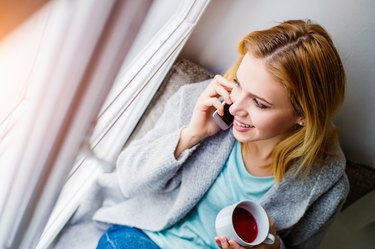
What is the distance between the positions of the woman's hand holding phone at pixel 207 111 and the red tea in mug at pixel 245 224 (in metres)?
0.20

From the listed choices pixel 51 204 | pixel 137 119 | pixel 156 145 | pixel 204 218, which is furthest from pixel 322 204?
pixel 51 204

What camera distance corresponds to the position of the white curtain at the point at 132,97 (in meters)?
0.93

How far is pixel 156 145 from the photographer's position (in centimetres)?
102

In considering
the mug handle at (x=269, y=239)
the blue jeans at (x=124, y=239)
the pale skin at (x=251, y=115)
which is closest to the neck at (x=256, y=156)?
the pale skin at (x=251, y=115)

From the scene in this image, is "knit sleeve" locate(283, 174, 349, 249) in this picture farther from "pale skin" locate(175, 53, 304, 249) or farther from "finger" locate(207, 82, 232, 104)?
"finger" locate(207, 82, 232, 104)

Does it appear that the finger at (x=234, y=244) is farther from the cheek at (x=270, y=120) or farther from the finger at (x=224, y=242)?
the cheek at (x=270, y=120)

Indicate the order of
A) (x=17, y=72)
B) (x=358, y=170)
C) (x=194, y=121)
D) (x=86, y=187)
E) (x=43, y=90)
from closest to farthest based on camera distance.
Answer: (x=43, y=90)
(x=17, y=72)
(x=194, y=121)
(x=86, y=187)
(x=358, y=170)

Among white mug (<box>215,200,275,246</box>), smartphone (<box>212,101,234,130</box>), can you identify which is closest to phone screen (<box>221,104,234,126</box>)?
smartphone (<box>212,101,234,130</box>)

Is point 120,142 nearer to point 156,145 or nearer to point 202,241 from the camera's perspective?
point 156,145

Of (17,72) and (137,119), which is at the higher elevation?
(17,72)

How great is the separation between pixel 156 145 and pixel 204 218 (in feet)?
0.74

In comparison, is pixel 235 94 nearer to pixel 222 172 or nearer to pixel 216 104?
pixel 216 104

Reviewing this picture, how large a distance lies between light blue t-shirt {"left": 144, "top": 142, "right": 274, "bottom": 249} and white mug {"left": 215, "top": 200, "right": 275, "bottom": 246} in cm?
14

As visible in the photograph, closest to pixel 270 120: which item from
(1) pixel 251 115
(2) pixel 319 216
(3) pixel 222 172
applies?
(1) pixel 251 115
